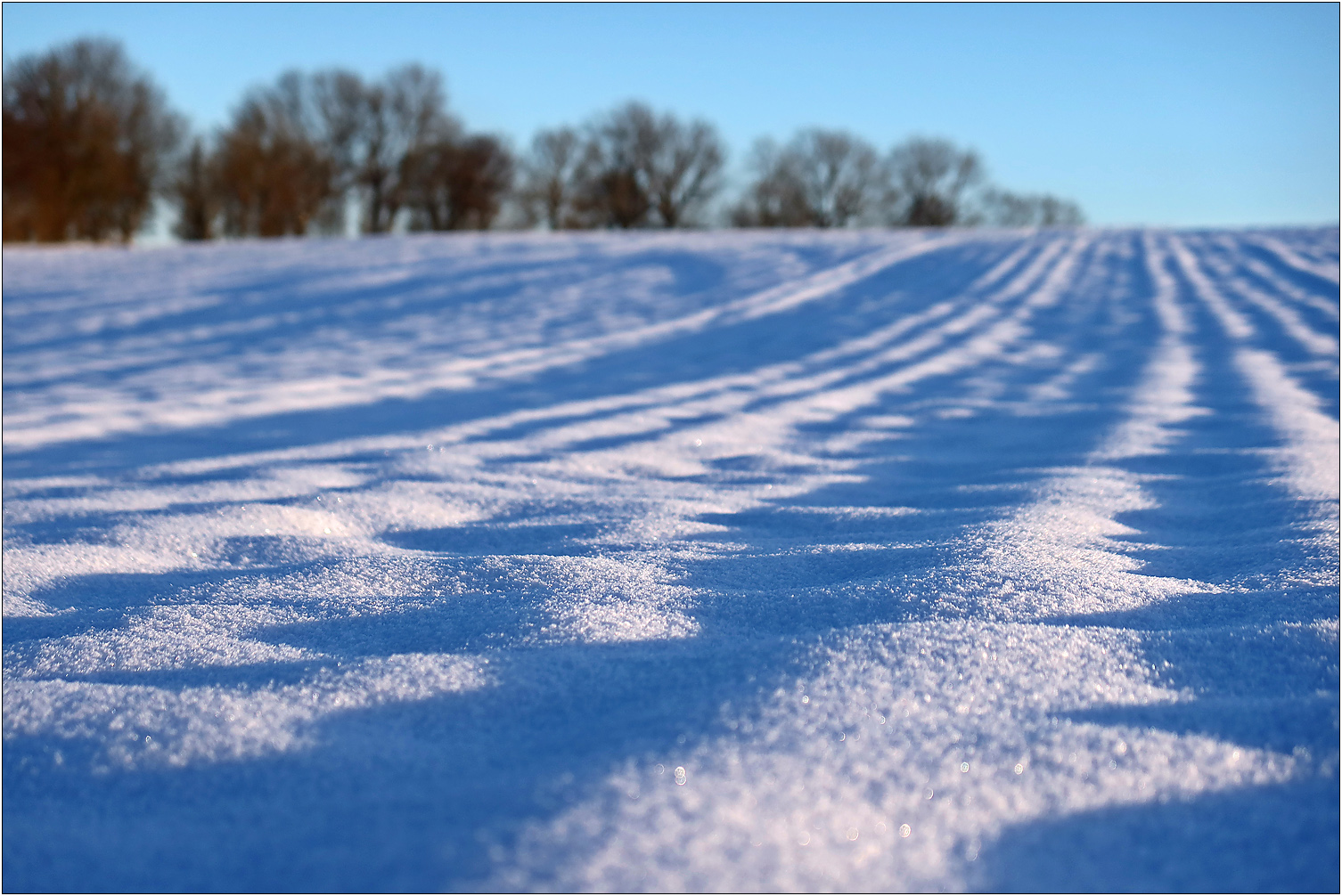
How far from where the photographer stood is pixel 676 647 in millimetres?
1034

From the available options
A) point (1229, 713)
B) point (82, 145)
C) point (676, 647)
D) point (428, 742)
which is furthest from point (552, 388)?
point (82, 145)

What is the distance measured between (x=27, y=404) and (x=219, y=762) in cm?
356

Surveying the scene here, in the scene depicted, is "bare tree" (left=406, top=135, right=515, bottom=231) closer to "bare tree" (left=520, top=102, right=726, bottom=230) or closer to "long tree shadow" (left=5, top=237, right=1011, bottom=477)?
"bare tree" (left=520, top=102, right=726, bottom=230)

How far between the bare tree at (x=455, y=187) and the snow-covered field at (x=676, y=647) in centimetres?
2563

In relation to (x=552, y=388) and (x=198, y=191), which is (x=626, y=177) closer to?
(x=198, y=191)

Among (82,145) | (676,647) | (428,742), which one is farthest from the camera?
(82,145)

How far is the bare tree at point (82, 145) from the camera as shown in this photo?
65.6 ft

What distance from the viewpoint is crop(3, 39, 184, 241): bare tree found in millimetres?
20000

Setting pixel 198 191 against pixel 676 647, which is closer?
pixel 676 647

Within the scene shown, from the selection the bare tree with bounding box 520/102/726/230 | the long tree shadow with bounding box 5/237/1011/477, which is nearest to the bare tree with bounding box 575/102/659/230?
the bare tree with bounding box 520/102/726/230

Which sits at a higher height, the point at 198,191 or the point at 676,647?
the point at 198,191

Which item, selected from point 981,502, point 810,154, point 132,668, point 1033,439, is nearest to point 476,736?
point 132,668

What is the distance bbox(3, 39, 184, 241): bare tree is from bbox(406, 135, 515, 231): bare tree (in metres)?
6.83

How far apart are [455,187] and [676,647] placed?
94.0ft
